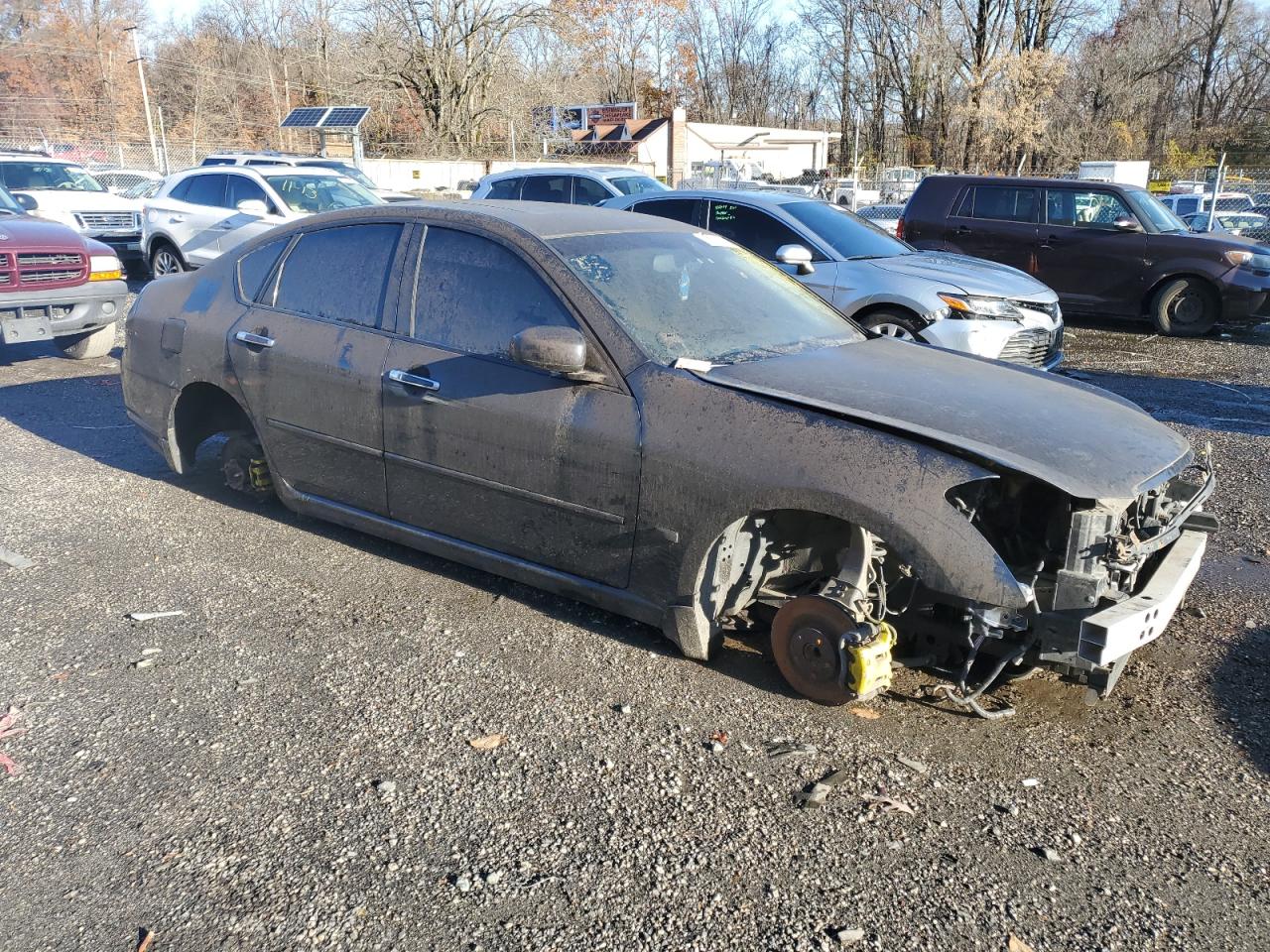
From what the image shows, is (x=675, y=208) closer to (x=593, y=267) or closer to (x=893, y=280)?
(x=893, y=280)

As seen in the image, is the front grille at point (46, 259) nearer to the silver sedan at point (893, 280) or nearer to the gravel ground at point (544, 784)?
the gravel ground at point (544, 784)

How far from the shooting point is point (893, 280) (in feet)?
27.2

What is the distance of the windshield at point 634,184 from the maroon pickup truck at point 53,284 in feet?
23.4

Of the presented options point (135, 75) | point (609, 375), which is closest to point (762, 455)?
point (609, 375)

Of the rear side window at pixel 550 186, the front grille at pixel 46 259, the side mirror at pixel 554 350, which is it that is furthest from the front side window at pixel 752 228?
the front grille at pixel 46 259

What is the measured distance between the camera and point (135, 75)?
5325 centimetres

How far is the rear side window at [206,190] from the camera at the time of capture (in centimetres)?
1384

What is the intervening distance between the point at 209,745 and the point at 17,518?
291cm

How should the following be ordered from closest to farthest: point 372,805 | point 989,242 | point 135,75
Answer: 1. point 372,805
2. point 989,242
3. point 135,75

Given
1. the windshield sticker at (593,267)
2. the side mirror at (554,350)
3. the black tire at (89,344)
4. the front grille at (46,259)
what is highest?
the windshield sticker at (593,267)

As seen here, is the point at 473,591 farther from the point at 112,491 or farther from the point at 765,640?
the point at 112,491

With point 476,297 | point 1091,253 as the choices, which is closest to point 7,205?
point 476,297

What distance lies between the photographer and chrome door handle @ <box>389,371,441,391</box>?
13.9 feet

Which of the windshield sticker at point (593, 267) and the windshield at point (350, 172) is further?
the windshield at point (350, 172)
